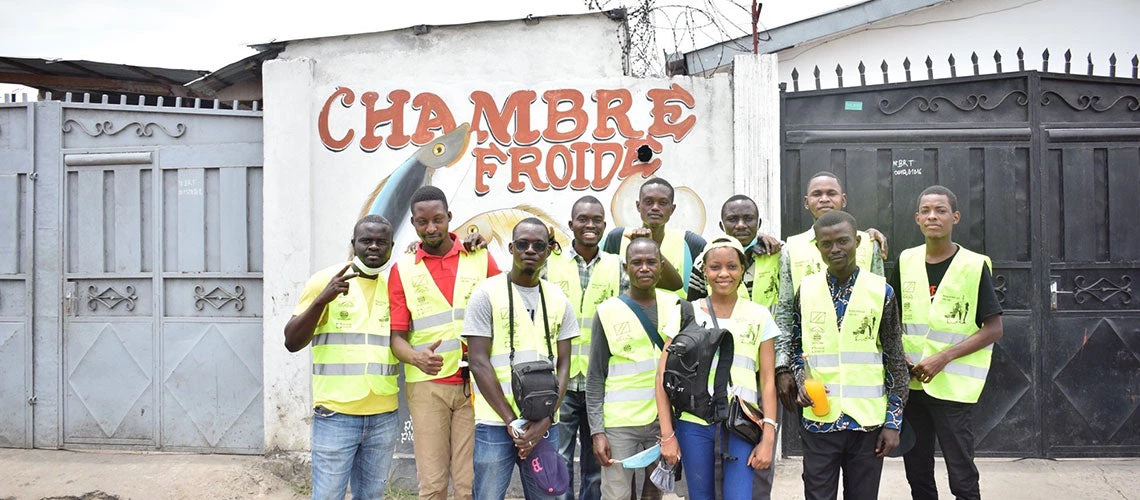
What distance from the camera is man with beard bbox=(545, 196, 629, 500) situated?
4000 mm

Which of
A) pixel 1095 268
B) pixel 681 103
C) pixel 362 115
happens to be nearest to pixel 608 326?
pixel 681 103

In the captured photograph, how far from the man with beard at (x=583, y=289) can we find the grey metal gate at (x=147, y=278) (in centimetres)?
300

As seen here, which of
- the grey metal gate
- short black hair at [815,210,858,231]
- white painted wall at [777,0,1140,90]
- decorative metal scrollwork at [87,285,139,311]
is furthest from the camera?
white painted wall at [777,0,1140,90]

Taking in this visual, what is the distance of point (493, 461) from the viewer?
11.8 ft

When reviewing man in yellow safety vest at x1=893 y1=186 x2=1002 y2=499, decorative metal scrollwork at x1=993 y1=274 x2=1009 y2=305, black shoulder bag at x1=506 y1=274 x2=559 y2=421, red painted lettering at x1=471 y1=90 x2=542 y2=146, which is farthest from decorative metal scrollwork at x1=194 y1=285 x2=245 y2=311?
decorative metal scrollwork at x1=993 y1=274 x2=1009 y2=305

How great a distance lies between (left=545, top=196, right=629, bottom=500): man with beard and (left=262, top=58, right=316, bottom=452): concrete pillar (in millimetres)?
2355

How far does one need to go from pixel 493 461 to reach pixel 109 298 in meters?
4.22

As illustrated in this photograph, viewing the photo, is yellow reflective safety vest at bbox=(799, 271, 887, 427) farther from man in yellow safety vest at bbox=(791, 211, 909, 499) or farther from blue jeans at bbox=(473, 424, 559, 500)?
blue jeans at bbox=(473, 424, 559, 500)

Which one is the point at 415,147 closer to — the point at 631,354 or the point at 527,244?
the point at 527,244

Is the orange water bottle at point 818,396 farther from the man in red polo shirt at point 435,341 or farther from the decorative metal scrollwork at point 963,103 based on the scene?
the decorative metal scrollwork at point 963,103

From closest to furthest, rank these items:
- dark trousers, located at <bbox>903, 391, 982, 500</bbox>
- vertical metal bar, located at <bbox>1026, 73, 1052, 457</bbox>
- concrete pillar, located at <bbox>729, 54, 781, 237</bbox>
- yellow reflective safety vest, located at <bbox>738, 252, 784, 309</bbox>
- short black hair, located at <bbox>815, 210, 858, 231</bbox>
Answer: short black hair, located at <bbox>815, 210, 858, 231</bbox>, dark trousers, located at <bbox>903, 391, 982, 500</bbox>, yellow reflective safety vest, located at <bbox>738, 252, 784, 309</bbox>, concrete pillar, located at <bbox>729, 54, 781, 237</bbox>, vertical metal bar, located at <bbox>1026, 73, 1052, 457</bbox>

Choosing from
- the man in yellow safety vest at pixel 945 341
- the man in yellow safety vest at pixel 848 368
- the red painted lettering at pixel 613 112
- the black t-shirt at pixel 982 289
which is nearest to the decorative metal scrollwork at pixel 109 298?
the red painted lettering at pixel 613 112

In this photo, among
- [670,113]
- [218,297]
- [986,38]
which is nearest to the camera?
[670,113]

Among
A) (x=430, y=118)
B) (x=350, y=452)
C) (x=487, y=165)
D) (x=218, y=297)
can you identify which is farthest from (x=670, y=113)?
(x=218, y=297)
